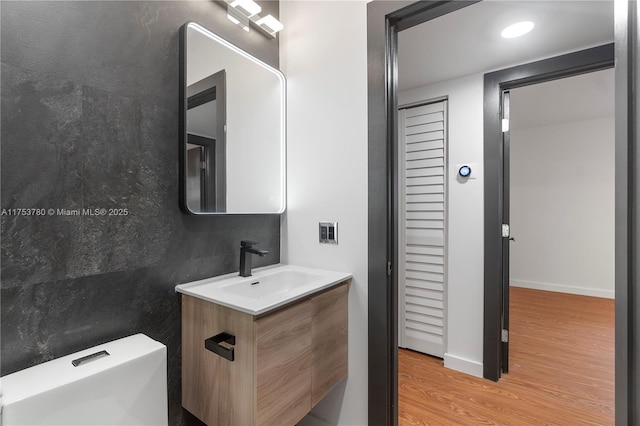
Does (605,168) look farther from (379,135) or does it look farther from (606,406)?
(379,135)

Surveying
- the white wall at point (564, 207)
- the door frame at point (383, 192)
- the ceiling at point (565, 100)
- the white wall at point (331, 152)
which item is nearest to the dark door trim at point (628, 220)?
the door frame at point (383, 192)

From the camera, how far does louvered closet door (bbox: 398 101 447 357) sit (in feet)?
8.12

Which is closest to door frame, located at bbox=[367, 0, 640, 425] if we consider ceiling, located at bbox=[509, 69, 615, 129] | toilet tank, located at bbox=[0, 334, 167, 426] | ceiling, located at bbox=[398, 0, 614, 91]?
ceiling, located at bbox=[398, 0, 614, 91]

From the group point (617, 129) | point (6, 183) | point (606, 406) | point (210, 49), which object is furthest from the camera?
point (606, 406)

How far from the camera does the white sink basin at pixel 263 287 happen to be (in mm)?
1108

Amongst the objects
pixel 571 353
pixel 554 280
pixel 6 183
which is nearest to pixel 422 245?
pixel 571 353

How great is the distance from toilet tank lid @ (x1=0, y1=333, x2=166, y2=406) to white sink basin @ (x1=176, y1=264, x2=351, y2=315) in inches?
10.3

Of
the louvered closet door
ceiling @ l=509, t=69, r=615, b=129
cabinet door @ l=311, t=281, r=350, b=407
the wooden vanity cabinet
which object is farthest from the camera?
ceiling @ l=509, t=69, r=615, b=129

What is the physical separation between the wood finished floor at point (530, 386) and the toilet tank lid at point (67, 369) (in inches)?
60.4

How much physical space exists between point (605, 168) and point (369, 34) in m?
4.64

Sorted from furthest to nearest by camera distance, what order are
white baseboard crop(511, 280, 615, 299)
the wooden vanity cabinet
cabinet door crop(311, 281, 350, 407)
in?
1. white baseboard crop(511, 280, 615, 299)
2. cabinet door crop(311, 281, 350, 407)
3. the wooden vanity cabinet

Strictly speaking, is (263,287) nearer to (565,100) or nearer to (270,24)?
(270,24)

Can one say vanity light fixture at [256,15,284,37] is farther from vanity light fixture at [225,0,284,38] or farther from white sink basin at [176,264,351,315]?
white sink basin at [176,264,351,315]

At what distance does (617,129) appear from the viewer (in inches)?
39.1
